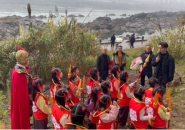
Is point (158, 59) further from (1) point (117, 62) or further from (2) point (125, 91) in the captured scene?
(1) point (117, 62)

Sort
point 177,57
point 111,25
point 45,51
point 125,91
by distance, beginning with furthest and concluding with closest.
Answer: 1. point 111,25
2. point 177,57
3. point 45,51
4. point 125,91

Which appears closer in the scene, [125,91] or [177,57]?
[125,91]

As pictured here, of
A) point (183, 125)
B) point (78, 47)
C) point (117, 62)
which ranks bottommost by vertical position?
point (183, 125)

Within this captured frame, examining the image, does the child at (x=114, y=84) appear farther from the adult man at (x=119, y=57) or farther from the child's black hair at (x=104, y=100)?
the adult man at (x=119, y=57)

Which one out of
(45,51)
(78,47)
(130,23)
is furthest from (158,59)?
(130,23)

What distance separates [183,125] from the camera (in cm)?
381

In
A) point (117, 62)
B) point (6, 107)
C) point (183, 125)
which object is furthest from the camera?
point (117, 62)

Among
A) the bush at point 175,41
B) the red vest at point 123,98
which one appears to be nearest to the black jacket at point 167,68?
the red vest at point 123,98

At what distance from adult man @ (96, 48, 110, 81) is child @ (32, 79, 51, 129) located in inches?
94.4

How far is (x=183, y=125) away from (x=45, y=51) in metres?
4.69

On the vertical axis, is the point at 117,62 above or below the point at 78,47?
below

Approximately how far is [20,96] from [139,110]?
2.10 metres

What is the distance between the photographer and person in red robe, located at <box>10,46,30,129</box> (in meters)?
3.15

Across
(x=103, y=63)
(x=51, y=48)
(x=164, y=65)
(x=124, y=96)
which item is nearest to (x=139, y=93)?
(x=124, y=96)
